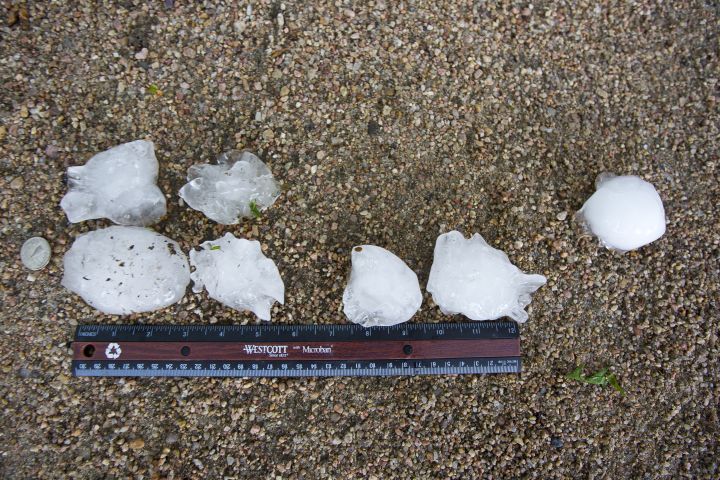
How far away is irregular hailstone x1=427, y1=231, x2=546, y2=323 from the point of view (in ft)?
7.51

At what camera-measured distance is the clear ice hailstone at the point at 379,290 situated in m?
2.26

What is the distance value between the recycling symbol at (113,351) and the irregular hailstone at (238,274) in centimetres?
50

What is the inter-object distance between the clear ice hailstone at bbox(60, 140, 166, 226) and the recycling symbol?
60 cm

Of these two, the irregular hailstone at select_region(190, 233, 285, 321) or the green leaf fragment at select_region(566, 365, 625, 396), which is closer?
the irregular hailstone at select_region(190, 233, 285, 321)

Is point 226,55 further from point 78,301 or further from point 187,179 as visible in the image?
point 78,301

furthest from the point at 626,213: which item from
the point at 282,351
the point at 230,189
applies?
the point at 230,189

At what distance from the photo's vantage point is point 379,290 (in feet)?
7.39

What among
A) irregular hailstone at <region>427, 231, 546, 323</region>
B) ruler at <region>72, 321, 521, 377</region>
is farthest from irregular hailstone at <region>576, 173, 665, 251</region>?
ruler at <region>72, 321, 521, 377</region>

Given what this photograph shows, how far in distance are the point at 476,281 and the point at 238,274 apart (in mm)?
1104

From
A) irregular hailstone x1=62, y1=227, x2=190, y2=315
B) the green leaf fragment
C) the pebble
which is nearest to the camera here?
irregular hailstone x1=62, y1=227, x2=190, y2=315

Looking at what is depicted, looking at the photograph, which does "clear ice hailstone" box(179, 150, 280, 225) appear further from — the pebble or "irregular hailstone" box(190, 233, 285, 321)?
the pebble

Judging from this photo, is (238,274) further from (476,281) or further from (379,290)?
(476,281)

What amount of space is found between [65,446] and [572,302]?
8.51ft

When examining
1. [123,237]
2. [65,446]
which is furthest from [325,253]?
[65,446]
